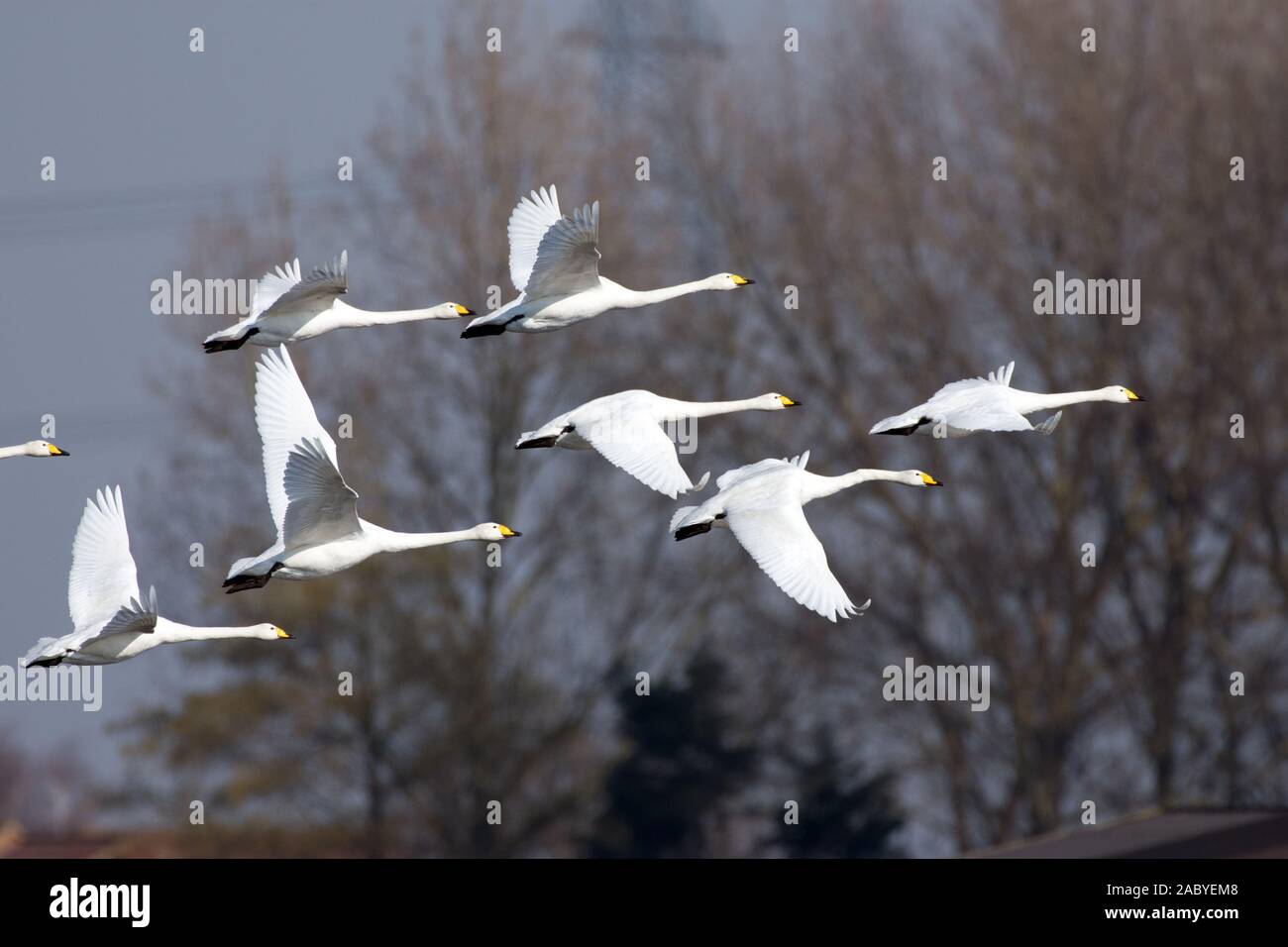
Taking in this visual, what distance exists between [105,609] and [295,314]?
3.16m

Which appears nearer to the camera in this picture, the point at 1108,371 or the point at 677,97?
the point at 1108,371

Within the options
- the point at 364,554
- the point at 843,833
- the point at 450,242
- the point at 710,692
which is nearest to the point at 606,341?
the point at 450,242

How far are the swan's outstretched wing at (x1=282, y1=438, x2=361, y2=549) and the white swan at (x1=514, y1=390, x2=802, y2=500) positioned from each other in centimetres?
155

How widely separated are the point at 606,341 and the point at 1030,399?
24.6 metres

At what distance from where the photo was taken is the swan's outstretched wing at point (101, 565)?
23391mm

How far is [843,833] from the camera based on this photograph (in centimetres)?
5097

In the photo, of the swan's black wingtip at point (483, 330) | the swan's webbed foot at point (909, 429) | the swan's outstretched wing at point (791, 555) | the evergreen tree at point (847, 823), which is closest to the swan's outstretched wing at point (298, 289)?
the swan's black wingtip at point (483, 330)

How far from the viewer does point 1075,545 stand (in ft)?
148

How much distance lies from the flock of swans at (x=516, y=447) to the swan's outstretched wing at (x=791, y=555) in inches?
0.7

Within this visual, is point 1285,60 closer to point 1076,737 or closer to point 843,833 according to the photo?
point 1076,737
